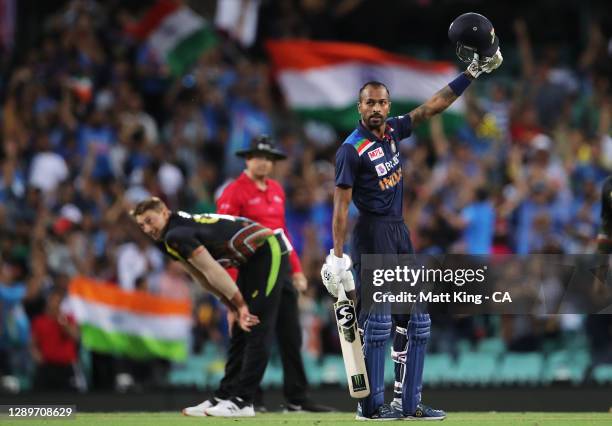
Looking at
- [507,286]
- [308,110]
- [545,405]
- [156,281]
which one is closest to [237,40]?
[308,110]

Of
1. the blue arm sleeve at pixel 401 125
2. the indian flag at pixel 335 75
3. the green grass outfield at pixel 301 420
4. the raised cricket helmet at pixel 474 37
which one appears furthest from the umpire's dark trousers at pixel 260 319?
the indian flag at pixel 335 75

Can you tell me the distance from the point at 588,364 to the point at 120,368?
5324 mm

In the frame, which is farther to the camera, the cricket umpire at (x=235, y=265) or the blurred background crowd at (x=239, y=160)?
the blurred background crowd at (x=239, y=160)

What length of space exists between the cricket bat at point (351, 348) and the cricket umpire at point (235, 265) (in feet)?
3.63

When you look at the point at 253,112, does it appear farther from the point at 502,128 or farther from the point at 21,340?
the point at 21,340

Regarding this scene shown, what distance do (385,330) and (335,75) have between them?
1016cm

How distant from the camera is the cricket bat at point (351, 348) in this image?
951 centimetres

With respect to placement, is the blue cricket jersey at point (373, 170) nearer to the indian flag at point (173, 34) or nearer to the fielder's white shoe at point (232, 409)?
the fielder's white shoe at point (232, 409)

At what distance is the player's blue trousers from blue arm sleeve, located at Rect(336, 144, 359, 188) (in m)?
0.41

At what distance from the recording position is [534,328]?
15.3m

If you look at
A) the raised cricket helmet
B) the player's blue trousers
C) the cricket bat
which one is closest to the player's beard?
the player's blue trousers

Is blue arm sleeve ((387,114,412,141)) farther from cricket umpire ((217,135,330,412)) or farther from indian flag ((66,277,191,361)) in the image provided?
indian flag ((66,277,191,361))

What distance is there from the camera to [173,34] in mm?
19391

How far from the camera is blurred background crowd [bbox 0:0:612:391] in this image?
1527cm
